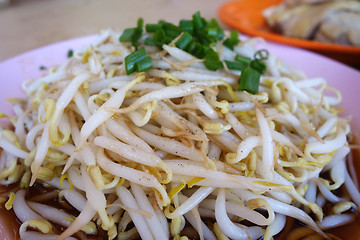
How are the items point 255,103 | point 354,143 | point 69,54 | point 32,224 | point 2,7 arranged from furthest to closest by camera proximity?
point 2,7
point 69,54
point 354,143
point 255,103
point 32,224

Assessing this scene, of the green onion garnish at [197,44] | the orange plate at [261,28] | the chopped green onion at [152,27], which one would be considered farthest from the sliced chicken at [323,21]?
the chopped green onion at [152,27]

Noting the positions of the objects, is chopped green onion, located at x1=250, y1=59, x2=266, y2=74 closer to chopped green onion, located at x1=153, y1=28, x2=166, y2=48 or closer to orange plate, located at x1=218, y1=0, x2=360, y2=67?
chopped green onion, located at x1=153, y1=28, x2=166, y2=48

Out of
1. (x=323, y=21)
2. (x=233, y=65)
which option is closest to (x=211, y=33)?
(x=233, y=65)

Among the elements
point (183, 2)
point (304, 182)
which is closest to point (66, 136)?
point (304, 182)

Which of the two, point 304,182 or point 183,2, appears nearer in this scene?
point 304,182

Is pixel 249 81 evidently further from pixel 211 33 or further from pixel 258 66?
pixel 211 33

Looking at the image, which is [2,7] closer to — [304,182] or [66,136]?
[66,136]

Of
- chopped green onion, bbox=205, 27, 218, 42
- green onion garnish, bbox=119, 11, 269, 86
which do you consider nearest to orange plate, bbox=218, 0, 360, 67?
green onion garnish, bbox=119, 11, 269, 86
